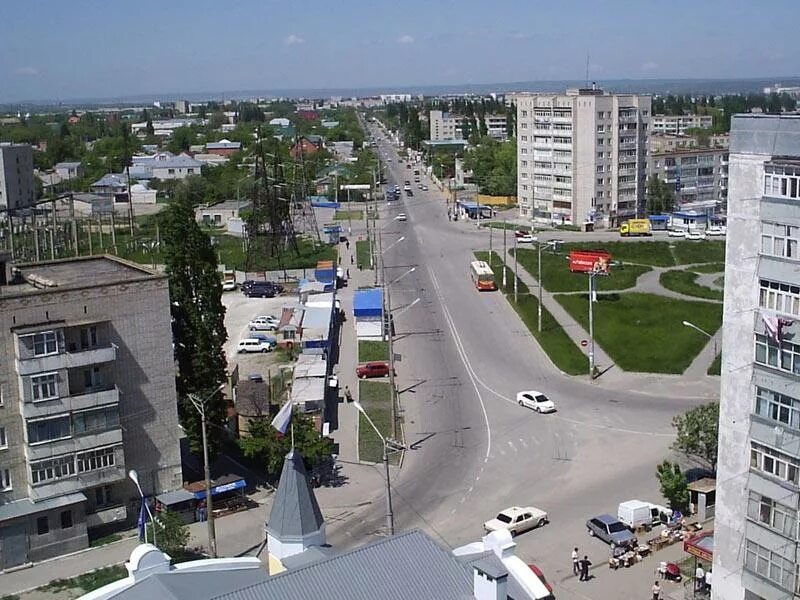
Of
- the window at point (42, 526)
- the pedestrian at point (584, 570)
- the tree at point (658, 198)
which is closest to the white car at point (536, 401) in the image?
the pedestrian at point (584, 570)

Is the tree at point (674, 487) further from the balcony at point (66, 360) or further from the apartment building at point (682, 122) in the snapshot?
the apartment building at point (682, 122)

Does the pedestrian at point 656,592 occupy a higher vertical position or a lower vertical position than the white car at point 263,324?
lower

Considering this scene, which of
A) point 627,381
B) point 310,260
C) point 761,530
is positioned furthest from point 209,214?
point 761,530

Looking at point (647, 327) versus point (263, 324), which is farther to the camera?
point (263, 324)

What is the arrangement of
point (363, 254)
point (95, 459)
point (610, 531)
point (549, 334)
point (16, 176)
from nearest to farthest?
point (610, 531) < point (95, 459) < point (549, 334) < point (363, 254) < point (16, 176)

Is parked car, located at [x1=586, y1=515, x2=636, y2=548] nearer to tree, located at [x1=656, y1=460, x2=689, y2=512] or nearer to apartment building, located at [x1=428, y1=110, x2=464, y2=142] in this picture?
tree, located at [x1=656, y1=460, x2=689, y2=512]

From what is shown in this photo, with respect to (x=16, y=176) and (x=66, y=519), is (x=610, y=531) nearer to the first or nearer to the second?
(x=66, y=519)

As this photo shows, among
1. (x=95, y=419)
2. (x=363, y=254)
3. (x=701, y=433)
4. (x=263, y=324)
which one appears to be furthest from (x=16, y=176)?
(x=701, y=433)

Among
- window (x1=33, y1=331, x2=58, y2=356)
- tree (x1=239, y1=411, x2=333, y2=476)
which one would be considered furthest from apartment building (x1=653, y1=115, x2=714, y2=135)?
window (x1=33, y1=331, x2=58, y2=356)
